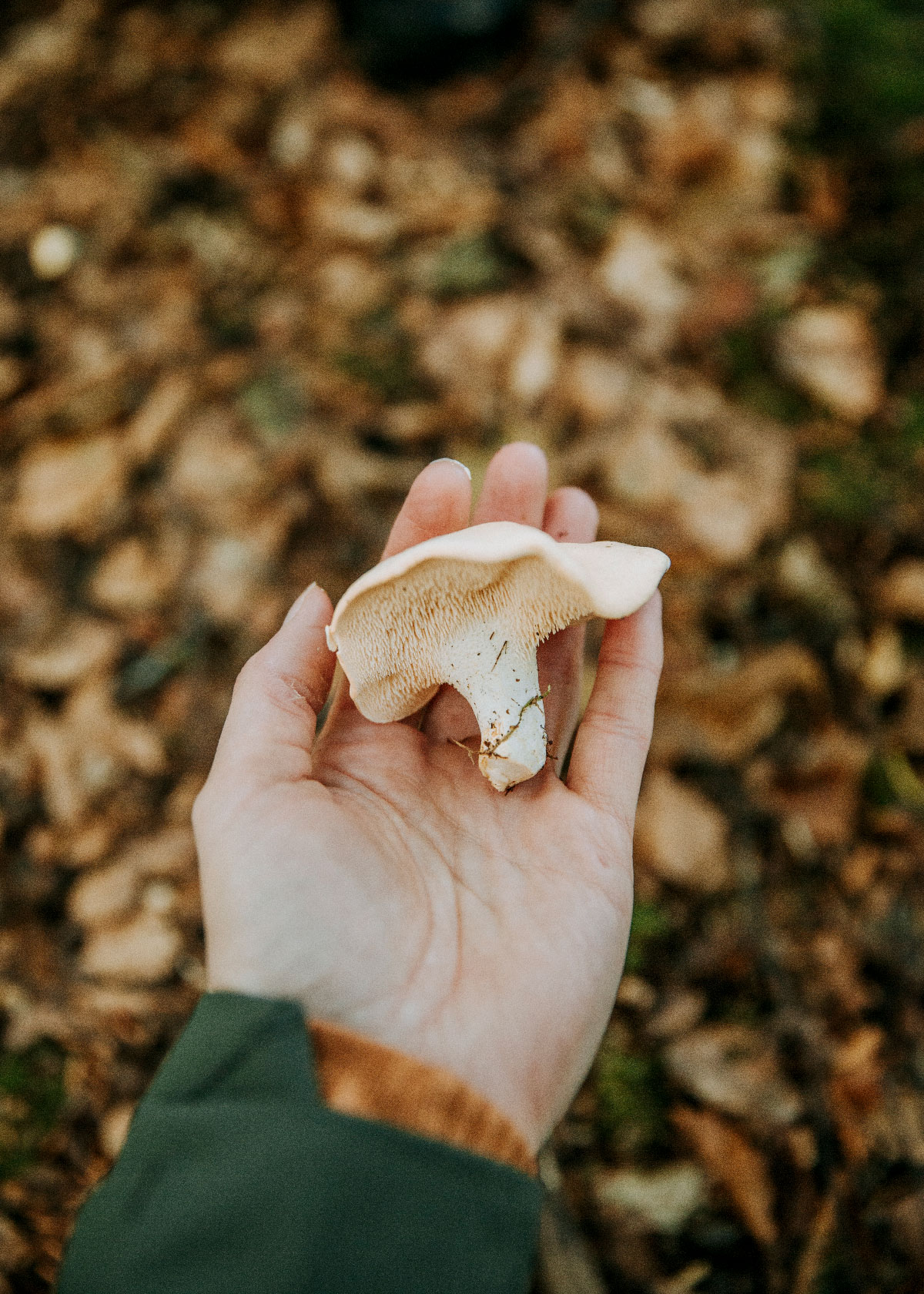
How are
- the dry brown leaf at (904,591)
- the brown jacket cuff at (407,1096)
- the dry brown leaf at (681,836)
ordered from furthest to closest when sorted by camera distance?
the dry brown leaf at (904,591) → the dry brown leaf at (681,836) → the brown jacket cuff at (407,1096)

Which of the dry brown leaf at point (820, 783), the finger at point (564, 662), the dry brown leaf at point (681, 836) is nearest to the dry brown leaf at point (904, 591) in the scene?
the dry brown leaf at point (820, 783)

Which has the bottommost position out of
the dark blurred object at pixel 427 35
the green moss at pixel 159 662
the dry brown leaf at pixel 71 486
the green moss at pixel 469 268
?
the green moss at pixel 159 662

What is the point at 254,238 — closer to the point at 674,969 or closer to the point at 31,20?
the point at 31,20

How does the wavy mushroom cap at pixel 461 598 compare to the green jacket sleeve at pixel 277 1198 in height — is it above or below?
above

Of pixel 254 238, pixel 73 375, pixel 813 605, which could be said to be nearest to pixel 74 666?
pixel 73 375

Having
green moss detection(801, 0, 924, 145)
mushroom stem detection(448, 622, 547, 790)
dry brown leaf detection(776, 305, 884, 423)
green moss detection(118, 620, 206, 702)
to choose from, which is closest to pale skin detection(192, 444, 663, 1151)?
mushroom stem detection(448, 622, 547, 790)

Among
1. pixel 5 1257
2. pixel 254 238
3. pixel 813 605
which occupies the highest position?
pixel 254 238

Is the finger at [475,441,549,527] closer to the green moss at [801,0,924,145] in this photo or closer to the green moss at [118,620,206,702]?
the green moss at [118,620,206,702]

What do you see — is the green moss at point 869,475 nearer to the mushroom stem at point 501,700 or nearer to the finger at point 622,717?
the finger at point 622,717

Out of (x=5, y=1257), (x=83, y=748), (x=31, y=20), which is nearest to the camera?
(x=5, y=1257)

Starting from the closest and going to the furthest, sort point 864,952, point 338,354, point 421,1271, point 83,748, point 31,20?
point 421,1271 → point 864,952 → point 83,748 → point 338,354 → point 31,20
